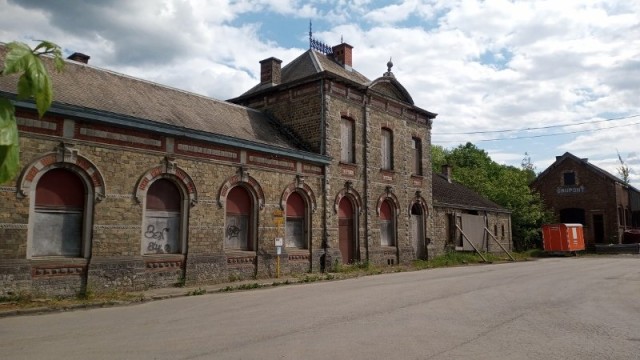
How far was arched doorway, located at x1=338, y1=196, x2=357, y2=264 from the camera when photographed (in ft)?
70.7

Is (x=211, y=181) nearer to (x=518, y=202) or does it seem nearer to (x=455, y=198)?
(x=455, y=198)

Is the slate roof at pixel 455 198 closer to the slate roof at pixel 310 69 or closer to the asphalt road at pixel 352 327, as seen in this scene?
the slate roof at pixel 310 69

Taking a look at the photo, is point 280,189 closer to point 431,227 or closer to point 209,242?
point 209,242

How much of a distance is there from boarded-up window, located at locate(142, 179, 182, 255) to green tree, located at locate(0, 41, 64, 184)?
13.8 m

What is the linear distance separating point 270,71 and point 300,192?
7095 mm

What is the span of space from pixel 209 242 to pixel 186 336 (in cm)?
845

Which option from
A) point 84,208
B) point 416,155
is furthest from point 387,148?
point 84,208

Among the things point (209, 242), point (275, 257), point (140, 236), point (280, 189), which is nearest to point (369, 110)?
point (280, 189)

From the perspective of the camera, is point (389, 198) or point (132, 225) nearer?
point (132, 225)

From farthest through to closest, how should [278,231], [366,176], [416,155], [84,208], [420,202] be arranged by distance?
[416,155] → [420,202] → [366,176] → [278,231] → [84,208]

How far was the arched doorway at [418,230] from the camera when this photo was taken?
1017 inches

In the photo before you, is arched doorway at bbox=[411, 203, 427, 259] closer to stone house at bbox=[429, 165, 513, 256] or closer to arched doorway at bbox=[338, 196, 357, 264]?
stone house at bbox=[429, 165, 513, 256]

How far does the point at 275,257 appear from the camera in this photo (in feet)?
59.4

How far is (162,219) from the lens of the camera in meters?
15.1
